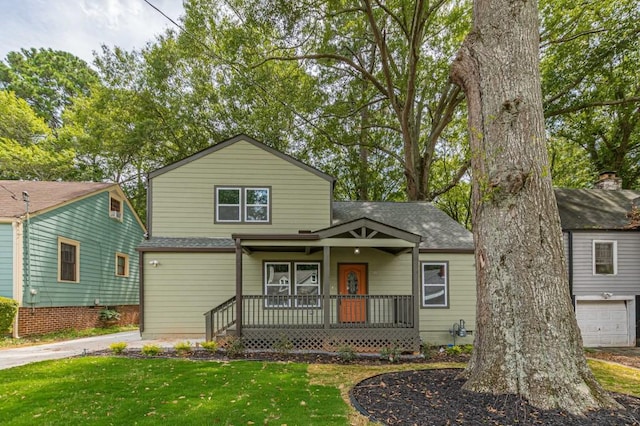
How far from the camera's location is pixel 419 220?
1224cm

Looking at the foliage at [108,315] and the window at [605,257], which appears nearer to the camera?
the window at [605,257]

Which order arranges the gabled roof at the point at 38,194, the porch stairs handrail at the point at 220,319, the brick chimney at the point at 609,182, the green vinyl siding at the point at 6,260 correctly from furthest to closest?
the brick chimney at the point at 609,182, the gabled roof at the point at 38,194, the green vinyl siding at the point at 6,260, the porch stairs handrail at the point at 220,319

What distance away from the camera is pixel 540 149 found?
481 cm

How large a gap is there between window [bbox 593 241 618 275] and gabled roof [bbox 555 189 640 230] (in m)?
0.62

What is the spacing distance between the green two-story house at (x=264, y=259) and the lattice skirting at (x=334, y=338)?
0.61 metres

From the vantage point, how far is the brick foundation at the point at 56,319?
10609mm

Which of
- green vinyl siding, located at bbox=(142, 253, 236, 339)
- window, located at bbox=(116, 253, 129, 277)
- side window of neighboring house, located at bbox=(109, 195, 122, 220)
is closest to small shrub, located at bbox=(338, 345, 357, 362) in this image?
green vinyl siding, located at bbox=(142, 253, 236, 339)

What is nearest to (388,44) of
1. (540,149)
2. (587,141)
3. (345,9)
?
(345,9)

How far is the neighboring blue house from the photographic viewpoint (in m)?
10.6

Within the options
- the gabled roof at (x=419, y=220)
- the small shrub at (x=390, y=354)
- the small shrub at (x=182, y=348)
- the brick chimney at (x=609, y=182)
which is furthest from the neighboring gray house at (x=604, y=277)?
the small shrub at (x=182, y=348)

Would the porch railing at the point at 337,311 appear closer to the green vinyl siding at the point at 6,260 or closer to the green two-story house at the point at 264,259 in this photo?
the green two-story house at the point at 264,259

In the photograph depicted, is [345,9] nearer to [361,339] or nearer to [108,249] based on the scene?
[361,339]

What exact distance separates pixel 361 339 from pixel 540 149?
6056 millimetres

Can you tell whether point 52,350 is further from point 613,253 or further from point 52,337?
point 613,253
